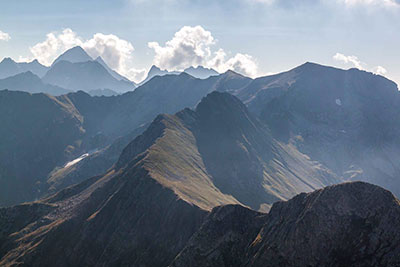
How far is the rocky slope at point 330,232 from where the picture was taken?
248 ft

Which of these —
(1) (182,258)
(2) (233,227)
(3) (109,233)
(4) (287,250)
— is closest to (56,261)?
(3) (109,233)

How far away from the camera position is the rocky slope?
2977 inches

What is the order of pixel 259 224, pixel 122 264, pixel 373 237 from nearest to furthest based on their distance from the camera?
→ pixel 373 237 < pixel 259 224 < pixel 122 264

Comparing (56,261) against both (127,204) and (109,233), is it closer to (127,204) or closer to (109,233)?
(109,233)

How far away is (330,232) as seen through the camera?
268ft

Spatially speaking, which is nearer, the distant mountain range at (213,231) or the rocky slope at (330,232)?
the rocky slope at (330,232)

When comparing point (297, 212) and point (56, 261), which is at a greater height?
point (297, 212)

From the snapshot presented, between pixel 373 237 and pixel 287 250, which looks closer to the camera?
pixel 373 237

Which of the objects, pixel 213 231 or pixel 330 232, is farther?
pixel 213 231

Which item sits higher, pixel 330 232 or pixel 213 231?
pixel 330 232

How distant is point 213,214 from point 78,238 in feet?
313

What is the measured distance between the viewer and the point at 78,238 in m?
177

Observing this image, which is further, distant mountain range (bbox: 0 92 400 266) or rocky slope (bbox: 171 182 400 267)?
distant mountain range (bbox: 0 92 400 266)

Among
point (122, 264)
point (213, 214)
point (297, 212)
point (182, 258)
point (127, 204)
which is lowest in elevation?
point (122, 264)
